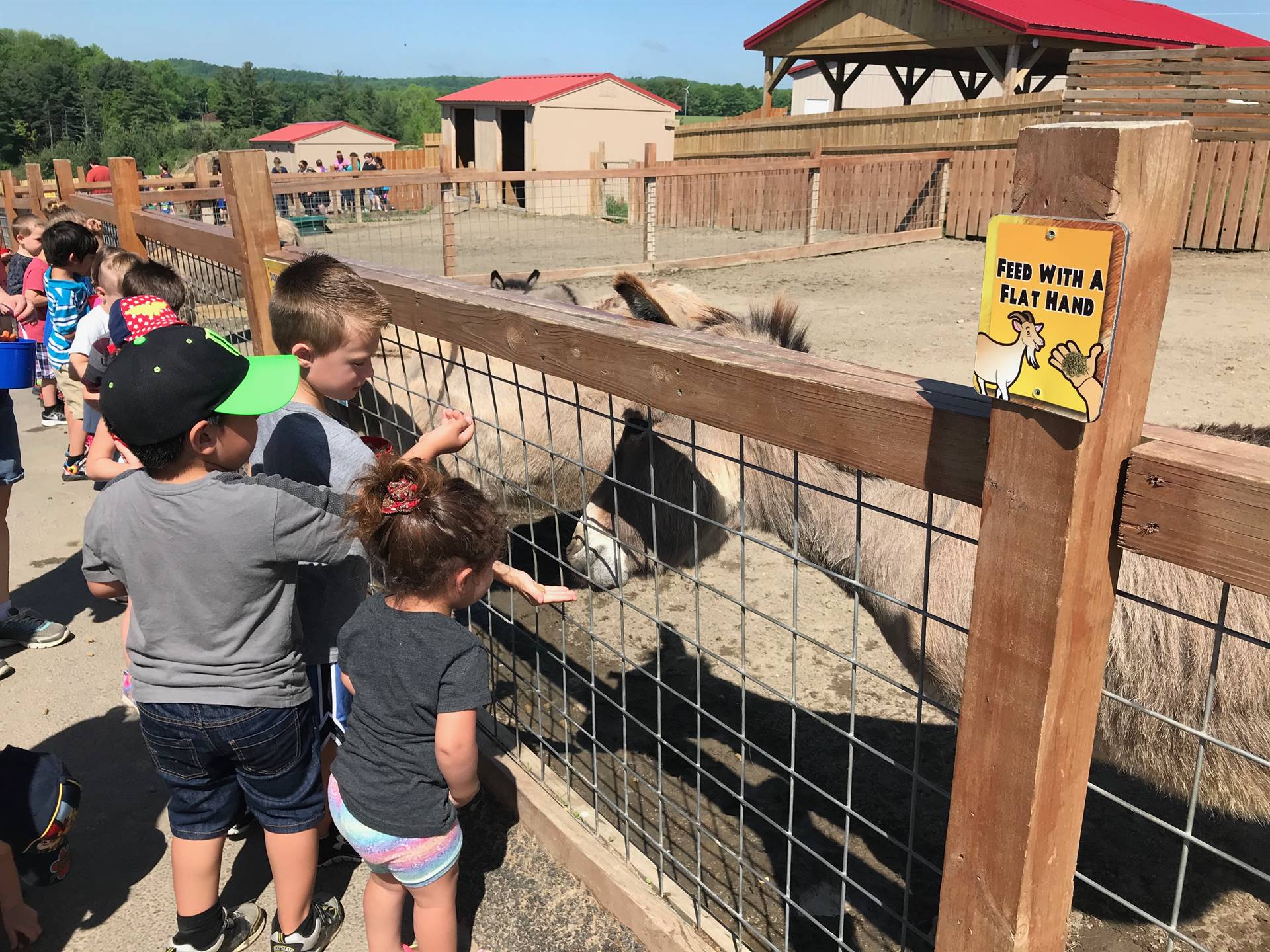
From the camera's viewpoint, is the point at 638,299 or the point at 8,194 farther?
the point at 8,194

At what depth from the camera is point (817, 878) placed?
107 inches

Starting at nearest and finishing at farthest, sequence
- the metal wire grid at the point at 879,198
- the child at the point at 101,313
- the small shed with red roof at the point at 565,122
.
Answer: the child at the point at 101,313 < the metal wire grid at the point at 879,198 < the small shed with red roof at the point at 565,122

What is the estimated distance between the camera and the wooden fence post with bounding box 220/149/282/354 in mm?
3535

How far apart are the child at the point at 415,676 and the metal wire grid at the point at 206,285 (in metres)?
2.89

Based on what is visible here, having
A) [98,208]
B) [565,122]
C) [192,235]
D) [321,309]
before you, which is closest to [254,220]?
[192,235]

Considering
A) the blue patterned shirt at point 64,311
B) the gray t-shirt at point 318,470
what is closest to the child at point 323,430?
the gray t-shirt at point 318,470

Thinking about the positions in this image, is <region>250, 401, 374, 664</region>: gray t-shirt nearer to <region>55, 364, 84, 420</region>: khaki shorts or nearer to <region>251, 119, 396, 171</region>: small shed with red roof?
<region>55, 364, 84, 420</region>: khaki shorts

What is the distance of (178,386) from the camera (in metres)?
1.94

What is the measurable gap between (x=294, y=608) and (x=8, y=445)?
2.58m

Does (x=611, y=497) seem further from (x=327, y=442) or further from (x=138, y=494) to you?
(x=138, y=494)

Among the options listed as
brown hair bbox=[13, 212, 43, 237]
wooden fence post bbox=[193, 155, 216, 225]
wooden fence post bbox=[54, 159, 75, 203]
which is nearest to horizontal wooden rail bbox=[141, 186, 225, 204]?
wooden fence post bbox=[193, 155, 216, 225]

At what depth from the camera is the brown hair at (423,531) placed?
1878 millimetres

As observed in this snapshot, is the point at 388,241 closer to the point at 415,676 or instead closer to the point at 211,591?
the point at 211,591

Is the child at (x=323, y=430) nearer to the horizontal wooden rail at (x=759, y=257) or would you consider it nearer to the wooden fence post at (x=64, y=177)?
the horizontal wooden rail at (x=759, y=257)
